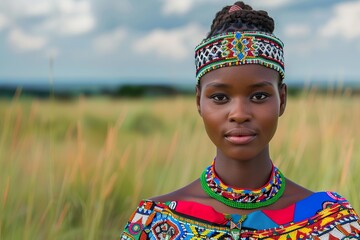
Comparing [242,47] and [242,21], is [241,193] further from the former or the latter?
[242,21]

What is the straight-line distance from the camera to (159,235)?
236cm

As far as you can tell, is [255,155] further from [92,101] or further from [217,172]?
[92,101]

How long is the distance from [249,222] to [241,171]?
0.19 metres

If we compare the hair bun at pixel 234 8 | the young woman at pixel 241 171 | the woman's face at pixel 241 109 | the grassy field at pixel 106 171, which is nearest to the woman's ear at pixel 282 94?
the young woman at pixel 241 171

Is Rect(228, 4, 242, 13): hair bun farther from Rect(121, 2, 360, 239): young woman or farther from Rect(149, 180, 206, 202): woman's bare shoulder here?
Rect(149, 180, 206, 202): woman's bare shoulder

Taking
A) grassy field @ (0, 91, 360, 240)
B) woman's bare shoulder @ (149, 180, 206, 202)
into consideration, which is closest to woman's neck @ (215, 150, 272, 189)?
woman's bare shoulder @ (149, 180, 206, 202)

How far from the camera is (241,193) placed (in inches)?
92.4

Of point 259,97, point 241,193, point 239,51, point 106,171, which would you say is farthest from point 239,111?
point 106,171

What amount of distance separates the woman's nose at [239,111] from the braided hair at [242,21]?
0.33 meters

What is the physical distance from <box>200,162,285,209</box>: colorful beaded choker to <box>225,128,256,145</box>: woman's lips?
218 millimetres

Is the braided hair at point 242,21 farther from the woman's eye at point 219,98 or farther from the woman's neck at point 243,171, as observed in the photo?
the woman's neck at point 243,171

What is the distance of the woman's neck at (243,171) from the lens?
2354mm

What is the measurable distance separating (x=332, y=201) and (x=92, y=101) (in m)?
9.18

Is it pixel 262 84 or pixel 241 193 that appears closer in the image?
pixel 262 84
